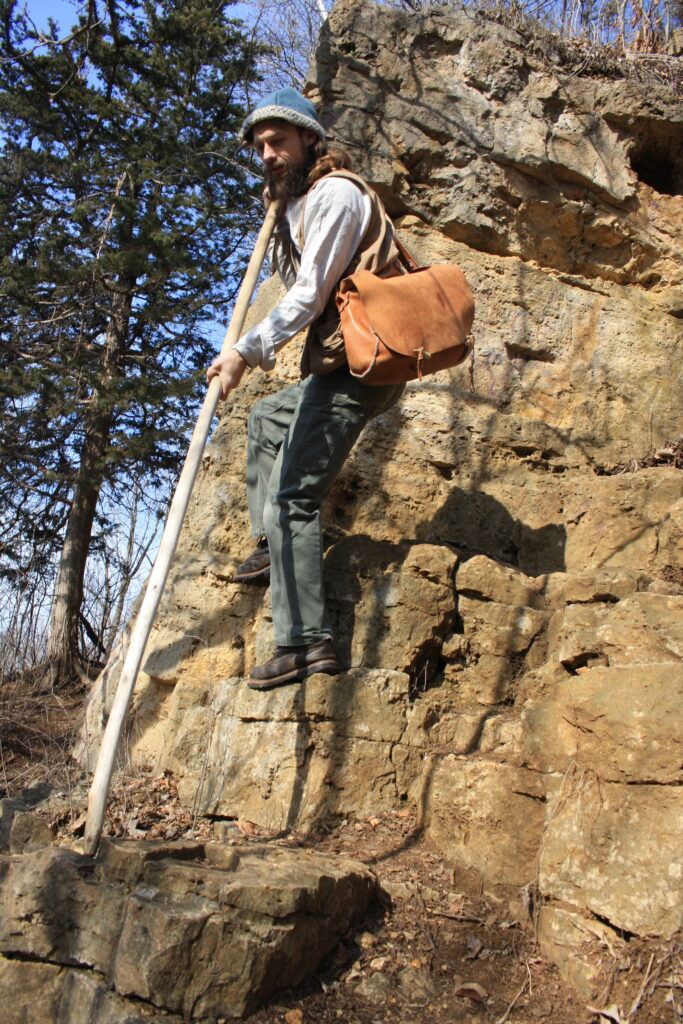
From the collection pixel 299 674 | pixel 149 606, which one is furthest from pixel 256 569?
pixel 149 606

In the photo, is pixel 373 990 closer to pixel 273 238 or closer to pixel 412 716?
pixel 412 716

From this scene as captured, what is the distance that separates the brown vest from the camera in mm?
3426

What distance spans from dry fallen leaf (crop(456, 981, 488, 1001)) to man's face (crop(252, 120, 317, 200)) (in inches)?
118

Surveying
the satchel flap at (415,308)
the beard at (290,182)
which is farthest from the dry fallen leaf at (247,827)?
the beard at (290,182)

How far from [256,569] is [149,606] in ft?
3.55

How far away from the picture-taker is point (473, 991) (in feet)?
8.06

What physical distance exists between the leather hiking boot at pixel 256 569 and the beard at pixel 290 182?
1.56 metres

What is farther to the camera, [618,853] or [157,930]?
[618,853]

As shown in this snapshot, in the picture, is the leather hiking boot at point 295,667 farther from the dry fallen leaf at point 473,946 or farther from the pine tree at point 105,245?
the pine tree at point 105,245

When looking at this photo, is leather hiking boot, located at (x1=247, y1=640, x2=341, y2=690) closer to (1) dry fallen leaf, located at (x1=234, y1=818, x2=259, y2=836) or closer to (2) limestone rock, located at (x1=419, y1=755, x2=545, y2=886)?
(1) dry fallen leaf, located at (x1=234, y1=818, x2=259, y2=836)

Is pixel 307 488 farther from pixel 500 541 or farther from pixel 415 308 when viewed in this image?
pixel 500 541

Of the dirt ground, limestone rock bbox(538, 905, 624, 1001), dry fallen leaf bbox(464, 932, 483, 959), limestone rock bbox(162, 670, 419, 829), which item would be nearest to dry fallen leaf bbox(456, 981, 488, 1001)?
the dirt ground

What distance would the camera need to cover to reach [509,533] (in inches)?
177

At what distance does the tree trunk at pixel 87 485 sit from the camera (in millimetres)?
8531
